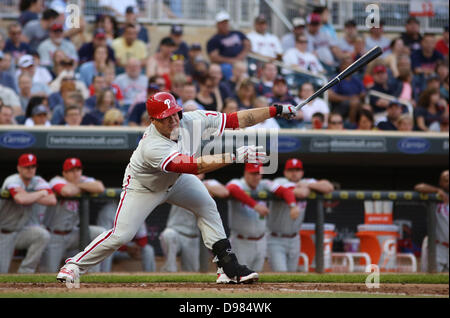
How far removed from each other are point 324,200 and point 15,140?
3507 mm

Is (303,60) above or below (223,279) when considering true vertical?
above

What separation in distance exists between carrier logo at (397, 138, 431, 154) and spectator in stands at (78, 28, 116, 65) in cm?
413

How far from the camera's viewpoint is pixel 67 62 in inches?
409

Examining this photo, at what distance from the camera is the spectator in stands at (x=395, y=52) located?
1241cm

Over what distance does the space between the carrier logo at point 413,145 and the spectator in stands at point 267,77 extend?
2.16 meters

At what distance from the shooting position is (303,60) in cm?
1184

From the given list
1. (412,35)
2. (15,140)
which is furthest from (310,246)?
(412,35)

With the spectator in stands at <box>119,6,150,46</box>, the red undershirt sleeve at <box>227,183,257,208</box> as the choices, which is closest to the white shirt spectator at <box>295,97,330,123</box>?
the red undershirt sleeve at <box>227,183,257,208</box>

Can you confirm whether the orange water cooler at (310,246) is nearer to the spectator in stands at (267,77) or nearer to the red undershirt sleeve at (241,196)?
the red undershirt sleeve at (241,196)

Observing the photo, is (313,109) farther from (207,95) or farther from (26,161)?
(26,161)
